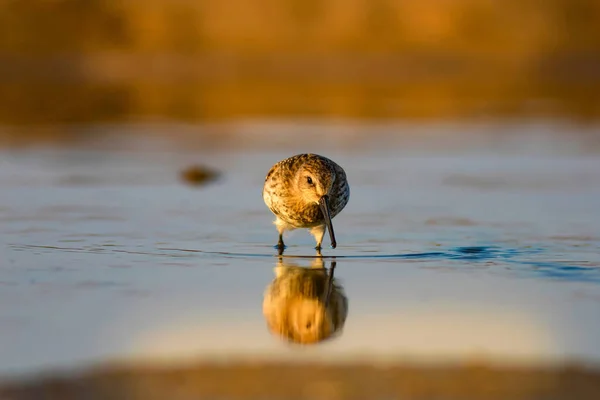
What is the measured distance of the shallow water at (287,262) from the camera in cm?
771

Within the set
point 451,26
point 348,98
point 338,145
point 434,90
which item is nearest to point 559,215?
point 338,145

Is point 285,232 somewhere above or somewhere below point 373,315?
above

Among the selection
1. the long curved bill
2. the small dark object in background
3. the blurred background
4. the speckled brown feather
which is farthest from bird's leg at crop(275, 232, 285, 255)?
the blurred background

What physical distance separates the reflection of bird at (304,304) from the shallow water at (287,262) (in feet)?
0.39

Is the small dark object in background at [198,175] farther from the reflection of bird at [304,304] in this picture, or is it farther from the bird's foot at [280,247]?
the reflection of bird at [304,304]

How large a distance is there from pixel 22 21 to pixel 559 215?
120 feet

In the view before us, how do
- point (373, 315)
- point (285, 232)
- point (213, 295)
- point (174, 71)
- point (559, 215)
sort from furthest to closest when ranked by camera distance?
point (174, 71)
point (559, 215)
point (285, 232)
point (213, 295)
point (373, 315)

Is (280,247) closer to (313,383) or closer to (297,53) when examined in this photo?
(313,383)

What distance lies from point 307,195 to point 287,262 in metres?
0.78

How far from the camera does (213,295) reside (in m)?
9.09

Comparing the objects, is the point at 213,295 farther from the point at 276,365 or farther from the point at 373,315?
the point at 276,365

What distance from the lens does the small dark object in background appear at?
16.2 metres

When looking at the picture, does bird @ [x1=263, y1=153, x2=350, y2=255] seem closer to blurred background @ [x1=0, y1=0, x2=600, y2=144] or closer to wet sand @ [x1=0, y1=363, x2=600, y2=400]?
wet sand @ [x1=0, y1=363, x2=600, y2=400]

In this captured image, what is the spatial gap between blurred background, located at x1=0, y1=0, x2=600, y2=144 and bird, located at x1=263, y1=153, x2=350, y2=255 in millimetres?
16132
